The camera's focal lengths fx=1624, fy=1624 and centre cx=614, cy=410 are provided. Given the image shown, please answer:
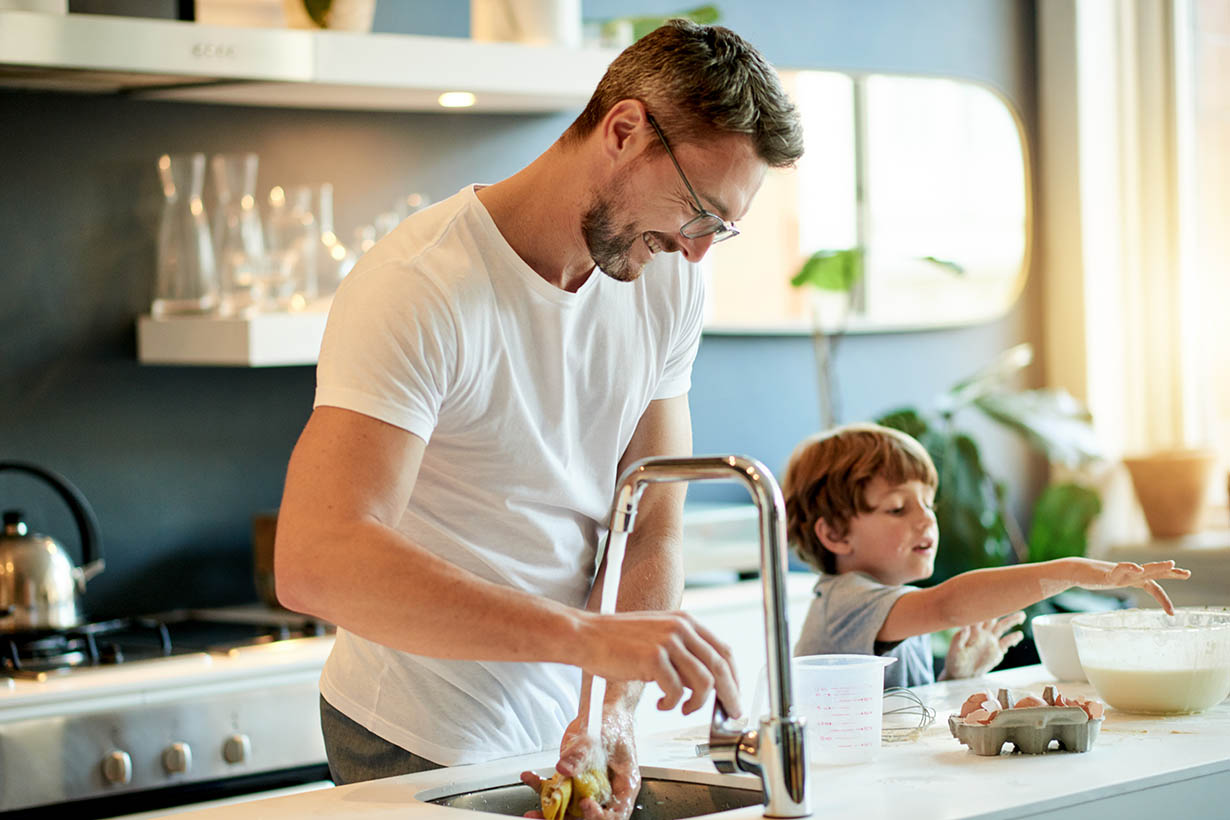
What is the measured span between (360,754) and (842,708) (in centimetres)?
56

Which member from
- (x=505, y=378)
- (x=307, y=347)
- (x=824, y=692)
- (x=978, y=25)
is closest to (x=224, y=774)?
(x=307, y=347)

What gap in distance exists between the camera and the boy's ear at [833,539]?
91.7 inches

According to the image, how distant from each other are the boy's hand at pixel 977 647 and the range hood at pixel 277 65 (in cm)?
139

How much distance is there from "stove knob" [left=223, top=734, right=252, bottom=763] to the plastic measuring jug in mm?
1230

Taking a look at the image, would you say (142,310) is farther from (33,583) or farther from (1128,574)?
(1128,574)

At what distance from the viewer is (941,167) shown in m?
4.34

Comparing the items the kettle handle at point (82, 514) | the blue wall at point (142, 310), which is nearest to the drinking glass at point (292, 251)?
the blue wall at point (142, 310)

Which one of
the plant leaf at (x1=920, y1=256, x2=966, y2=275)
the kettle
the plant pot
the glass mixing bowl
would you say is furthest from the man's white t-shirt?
the plant pot

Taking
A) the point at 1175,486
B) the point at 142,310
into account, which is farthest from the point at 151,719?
the point at 1175,486

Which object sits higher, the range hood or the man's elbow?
the range hood

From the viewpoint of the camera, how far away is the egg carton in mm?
1547

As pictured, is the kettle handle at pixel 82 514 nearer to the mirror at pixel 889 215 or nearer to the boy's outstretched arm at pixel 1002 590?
the boy's outstretched arm at pixel 1002 590

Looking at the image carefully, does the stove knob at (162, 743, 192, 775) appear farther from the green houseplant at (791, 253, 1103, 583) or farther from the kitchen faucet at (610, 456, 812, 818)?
the green houseplant at (791, 253, 1103, 583)

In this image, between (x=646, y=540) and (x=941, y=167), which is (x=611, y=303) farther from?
(x=941, y=167)
